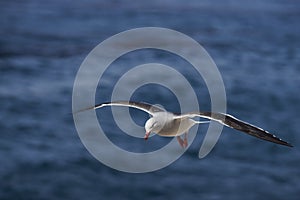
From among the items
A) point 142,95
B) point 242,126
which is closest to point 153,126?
point 242,126

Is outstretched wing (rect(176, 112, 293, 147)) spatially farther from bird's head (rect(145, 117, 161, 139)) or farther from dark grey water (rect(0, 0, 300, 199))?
dark grey water (rect(0, 0, 300, 199))

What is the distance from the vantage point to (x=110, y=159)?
88.8 feet

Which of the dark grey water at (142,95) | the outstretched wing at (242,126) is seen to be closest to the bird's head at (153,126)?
the outstretched wing at (242,126)

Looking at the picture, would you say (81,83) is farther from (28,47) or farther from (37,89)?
(28,47)

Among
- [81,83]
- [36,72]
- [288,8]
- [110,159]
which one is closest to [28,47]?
[36,72]

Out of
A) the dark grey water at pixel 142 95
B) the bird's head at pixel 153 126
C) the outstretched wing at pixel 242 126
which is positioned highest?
the dark grey water at pixel 142 95

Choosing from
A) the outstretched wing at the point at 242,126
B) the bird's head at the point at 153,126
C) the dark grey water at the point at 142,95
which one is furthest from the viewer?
the dark grey water at the point at 142,95

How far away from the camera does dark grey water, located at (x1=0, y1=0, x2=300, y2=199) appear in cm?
2611

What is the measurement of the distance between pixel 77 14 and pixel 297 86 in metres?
12.1

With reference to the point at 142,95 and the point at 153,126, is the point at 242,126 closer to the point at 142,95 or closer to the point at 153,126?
the point at 153,126

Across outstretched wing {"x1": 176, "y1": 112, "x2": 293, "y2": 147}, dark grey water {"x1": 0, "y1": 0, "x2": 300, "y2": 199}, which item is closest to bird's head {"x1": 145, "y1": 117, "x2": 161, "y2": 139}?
outstretched wing {"x1": 176, "y1": 112, "x2": 293, "y2": 147}

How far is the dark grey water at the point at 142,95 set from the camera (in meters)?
26.1

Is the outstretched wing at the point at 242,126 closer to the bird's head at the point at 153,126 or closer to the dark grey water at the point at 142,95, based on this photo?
the bird's head at the point at 153,126

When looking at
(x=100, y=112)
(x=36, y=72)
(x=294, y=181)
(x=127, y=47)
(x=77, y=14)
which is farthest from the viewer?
(x=77, y=14)
